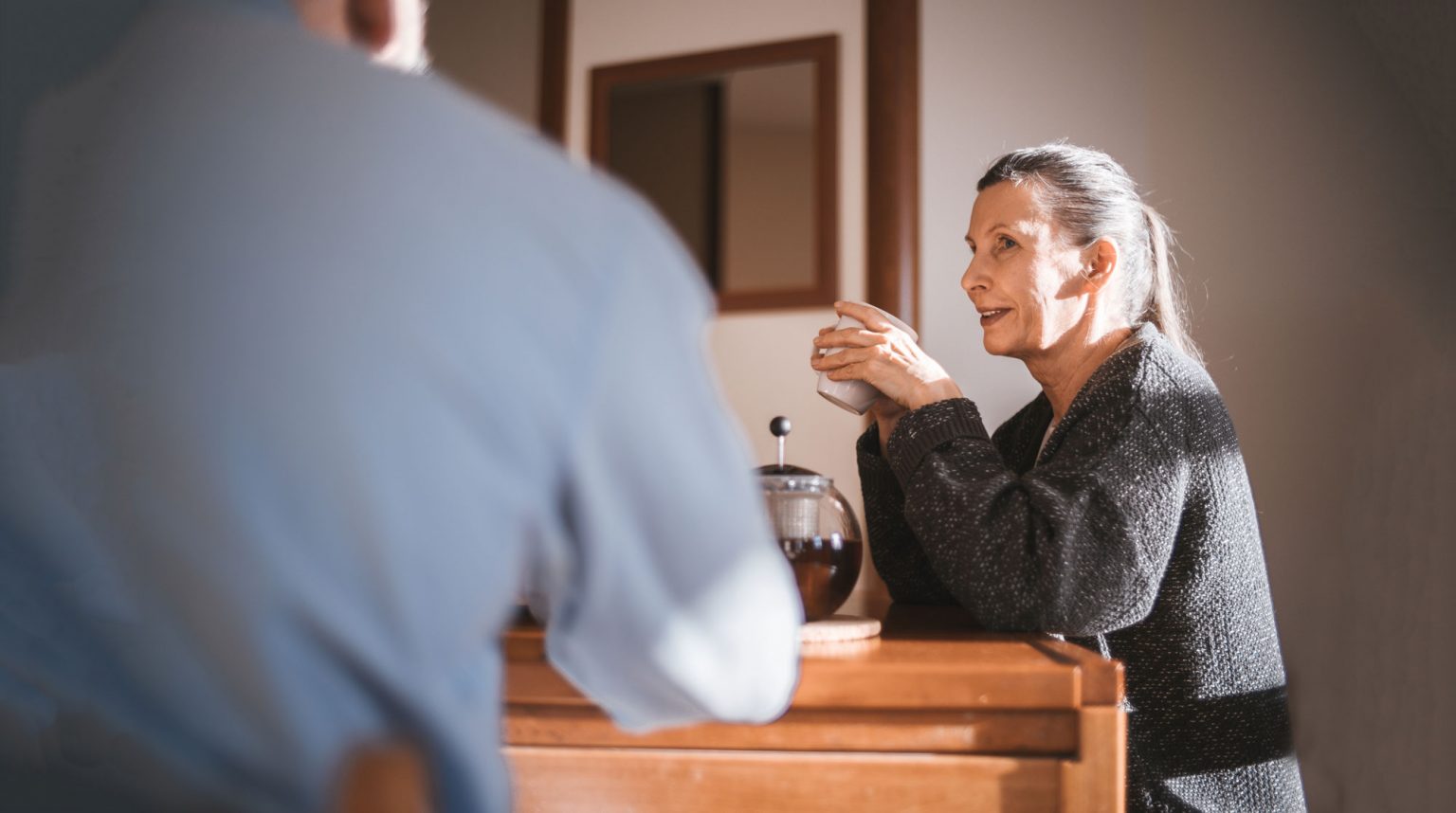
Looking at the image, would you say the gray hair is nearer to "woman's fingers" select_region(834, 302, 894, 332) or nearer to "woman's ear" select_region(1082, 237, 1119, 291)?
"woman's ear" select_region(1082, 237, 1119, 291)

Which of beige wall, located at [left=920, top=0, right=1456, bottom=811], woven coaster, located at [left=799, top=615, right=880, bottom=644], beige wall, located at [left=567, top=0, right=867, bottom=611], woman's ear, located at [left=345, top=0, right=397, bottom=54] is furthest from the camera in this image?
→ beige wall, located at [left=567, top=0, right=867, bottom=611]

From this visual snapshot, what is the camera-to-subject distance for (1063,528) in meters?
1.03

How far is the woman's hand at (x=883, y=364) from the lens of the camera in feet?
4.21

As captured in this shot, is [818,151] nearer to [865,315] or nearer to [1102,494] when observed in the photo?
[865,315]

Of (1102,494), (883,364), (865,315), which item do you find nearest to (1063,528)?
(1102,494)

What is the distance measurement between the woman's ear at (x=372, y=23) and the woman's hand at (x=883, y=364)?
80cm

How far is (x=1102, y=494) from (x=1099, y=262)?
0.51 metres

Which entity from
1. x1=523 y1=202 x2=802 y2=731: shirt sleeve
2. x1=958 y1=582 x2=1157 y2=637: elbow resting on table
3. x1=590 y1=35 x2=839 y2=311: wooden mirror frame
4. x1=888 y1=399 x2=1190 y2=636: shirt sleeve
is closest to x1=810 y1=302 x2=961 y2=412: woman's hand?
x1=888 y1=399 x2=1190 y2=636: shirt sleeve

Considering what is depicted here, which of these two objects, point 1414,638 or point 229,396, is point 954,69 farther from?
point 229,396

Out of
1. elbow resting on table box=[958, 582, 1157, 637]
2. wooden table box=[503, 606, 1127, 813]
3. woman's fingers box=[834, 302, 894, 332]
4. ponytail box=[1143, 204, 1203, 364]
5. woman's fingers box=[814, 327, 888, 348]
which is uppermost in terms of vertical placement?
ponytail box=[1143, 204, 1203, 364]

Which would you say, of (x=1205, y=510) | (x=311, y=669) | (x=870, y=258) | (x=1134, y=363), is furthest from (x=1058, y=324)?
(x=311, y=669)

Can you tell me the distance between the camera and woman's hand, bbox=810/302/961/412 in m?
1.28

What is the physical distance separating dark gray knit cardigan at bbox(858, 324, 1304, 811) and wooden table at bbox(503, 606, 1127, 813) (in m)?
0.19

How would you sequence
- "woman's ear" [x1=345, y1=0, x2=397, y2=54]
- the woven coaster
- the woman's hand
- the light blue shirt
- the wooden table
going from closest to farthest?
the light blue shirt → "woman's ear" [x1=345, y1=0, x2=397, y2=54] → the wooden table → the woven coaster → the woman's hand
